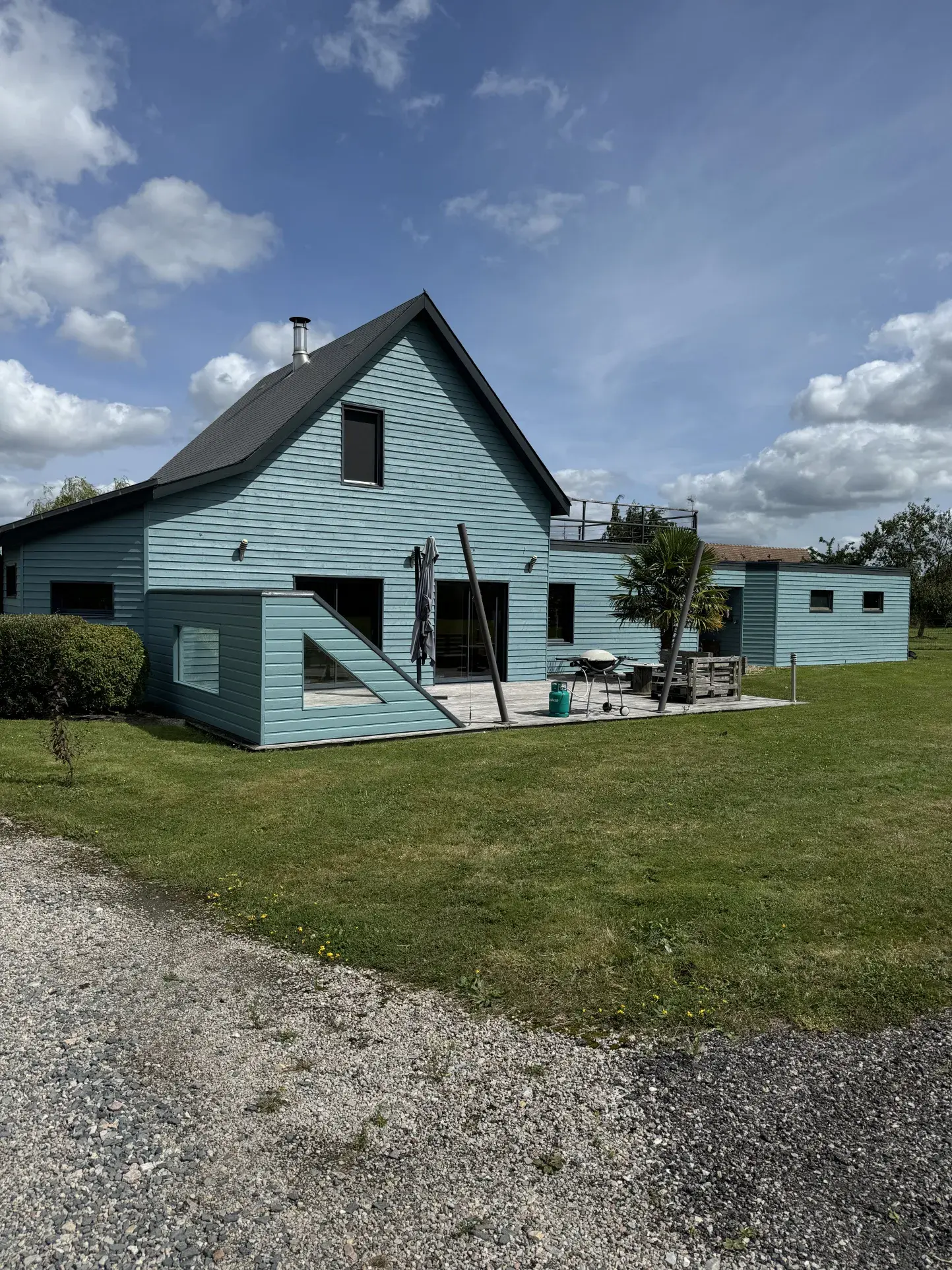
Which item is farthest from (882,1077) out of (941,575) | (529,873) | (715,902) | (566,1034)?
(941,575)

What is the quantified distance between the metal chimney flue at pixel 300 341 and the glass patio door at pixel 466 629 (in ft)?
26.2

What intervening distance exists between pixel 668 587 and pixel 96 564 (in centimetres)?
1173

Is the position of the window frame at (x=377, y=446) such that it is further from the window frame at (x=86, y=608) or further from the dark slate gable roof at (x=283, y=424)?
the window frame at (x=86, y=608)

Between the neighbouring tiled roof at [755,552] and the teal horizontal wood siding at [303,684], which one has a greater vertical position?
the neighbouring tiled roof at [755,552]

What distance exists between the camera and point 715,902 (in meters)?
5.20

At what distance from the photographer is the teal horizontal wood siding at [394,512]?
14.1 meters

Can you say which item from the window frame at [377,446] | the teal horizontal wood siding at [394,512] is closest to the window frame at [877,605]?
the teal horizontal wood siding at [394,512]

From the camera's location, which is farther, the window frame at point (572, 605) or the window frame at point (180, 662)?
the window frame at point (572, 605)

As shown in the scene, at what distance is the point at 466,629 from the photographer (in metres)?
17.2

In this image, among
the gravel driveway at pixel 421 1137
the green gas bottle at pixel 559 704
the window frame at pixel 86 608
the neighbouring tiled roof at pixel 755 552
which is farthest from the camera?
the neighbouring tiled roof at pixel 755 552

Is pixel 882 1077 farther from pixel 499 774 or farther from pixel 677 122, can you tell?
pixel 677 122

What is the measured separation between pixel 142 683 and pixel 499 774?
723 centimetres

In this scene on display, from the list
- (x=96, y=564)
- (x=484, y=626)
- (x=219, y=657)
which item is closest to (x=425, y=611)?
(x=484, y=626)

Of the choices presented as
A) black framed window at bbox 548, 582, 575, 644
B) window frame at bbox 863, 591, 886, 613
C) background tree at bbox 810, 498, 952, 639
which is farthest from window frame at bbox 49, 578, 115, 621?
background tree at bbox 810, 498, 952, 639
